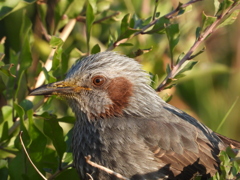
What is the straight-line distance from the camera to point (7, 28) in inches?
273

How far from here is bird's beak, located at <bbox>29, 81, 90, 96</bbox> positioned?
4242 mm

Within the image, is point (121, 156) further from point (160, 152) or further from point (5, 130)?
point (5, 130)

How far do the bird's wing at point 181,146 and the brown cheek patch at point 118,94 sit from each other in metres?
0.27

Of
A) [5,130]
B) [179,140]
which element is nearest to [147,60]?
[179,140]

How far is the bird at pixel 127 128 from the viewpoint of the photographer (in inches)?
164

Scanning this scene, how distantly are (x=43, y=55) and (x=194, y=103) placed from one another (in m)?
2.30

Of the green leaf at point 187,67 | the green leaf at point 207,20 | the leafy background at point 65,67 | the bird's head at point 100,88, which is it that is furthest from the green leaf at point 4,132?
the green leaf at point 207,20

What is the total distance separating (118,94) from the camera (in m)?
4.54

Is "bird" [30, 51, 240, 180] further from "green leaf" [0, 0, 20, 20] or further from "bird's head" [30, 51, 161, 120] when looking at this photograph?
"green leaf" [0, 0, 20, 20]

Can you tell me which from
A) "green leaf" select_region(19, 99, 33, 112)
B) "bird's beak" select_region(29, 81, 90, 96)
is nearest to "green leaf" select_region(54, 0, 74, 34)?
"bird's beak" select_region(29, 81, 90, 96)

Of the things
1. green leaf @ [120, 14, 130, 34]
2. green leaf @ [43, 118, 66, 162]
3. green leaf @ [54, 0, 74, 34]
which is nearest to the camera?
green leaf @ [43, 118, 66, 162]

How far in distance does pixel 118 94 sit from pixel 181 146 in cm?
71

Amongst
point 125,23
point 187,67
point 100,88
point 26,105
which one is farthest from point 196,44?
point 26,105

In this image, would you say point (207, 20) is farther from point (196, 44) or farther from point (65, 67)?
point (65, 67)
